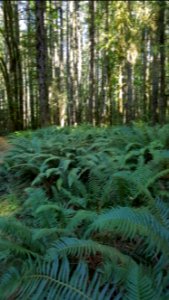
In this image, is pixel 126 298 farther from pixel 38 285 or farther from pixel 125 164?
pixel 125 164

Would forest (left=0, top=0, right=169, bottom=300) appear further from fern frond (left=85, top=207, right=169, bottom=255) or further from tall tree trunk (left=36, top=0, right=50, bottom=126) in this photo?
tall tree trunk (left=36, top=0, right=50, bottom=126)

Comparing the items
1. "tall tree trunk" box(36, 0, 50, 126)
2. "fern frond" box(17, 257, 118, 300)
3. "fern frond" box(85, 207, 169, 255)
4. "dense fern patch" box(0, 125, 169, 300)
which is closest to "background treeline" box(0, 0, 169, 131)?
"tall tree trunk" box(36, 0, 50, 126)

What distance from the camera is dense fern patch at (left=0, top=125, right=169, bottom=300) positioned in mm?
2980

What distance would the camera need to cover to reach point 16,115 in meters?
16.5

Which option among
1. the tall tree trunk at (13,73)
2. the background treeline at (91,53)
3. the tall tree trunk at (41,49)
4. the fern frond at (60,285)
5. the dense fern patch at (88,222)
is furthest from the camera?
the tall tree trunk at (13,73)

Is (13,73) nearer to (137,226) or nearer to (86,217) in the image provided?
(86,217)

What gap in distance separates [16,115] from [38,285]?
14.0 metres

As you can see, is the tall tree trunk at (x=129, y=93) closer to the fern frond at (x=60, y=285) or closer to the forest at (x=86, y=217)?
the forest at (x=86, y=217)

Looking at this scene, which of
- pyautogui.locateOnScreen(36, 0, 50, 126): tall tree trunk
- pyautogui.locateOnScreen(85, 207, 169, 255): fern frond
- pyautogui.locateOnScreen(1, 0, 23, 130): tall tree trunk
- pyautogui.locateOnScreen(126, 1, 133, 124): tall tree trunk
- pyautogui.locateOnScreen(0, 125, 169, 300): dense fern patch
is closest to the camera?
pyautogui.locateOnScreen(0, 125, 169, 300): dense fern patch

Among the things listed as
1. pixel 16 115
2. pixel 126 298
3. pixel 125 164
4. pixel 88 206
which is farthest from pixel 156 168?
pixel 16 115

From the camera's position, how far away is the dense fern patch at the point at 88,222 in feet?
9.78

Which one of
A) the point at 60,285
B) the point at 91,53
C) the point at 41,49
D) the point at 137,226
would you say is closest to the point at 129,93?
the point at 91,53

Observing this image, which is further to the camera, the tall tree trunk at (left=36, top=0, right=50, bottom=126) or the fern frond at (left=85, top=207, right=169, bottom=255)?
the tall tree trunk at (left=36, top=0, right=50, bottom=126)

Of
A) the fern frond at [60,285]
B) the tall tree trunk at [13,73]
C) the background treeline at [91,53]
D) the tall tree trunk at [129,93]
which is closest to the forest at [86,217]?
the fern frond at [60,285]
